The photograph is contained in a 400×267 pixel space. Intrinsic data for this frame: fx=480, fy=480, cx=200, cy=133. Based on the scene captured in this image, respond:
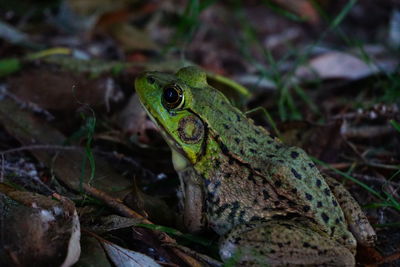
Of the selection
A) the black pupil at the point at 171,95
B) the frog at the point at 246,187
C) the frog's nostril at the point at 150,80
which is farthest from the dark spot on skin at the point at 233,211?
the frog's nostril at the point at 150,80

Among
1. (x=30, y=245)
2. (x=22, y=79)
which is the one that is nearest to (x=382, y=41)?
(x=22, y=79)

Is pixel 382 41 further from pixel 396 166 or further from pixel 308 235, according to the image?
pixel 308 235

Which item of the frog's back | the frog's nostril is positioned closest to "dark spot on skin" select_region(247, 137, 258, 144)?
the frog's back

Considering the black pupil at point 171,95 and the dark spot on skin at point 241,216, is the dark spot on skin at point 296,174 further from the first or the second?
the black pupil at point 171,95

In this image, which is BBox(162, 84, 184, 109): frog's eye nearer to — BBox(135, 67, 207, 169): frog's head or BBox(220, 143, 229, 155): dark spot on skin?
BBox(135, 67, 207, 169): frog's head

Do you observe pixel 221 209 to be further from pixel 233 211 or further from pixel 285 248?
pixel 285 248

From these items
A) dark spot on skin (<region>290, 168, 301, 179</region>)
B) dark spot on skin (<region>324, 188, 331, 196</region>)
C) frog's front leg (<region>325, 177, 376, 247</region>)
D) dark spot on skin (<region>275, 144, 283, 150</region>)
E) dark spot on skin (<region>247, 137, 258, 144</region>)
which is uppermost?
dark spot on skin (<region>275, 144, 283, 150</region>)
